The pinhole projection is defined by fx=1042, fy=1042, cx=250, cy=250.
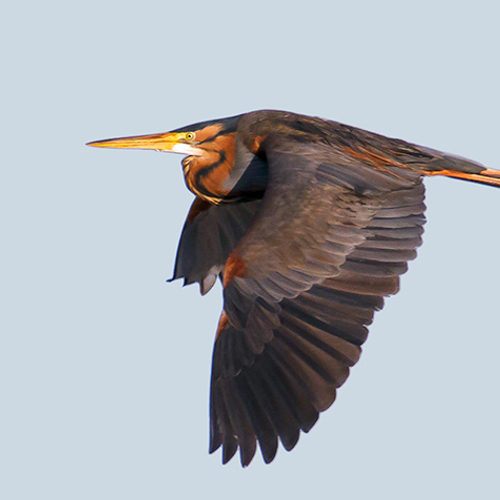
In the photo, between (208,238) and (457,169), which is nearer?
(457,169)

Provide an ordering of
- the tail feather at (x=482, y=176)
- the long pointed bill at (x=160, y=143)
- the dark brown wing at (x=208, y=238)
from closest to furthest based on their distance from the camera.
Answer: the tail feather at (x=482, y=176) < the long pointed bill at (x=160, y=143) < the dark brown wing at (x=208, y=238)

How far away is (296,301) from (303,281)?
22 cm

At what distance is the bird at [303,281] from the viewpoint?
6.93 m

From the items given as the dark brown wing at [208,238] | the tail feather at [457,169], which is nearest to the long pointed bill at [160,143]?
the dark brown wing at [208,238]

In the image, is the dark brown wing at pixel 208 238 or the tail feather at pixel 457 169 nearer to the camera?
the tail feather at pixel 457 169

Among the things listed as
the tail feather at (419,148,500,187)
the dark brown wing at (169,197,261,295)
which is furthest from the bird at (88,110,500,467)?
the dark brown wing at (169,197,261,295)

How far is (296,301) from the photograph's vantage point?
7164 mm

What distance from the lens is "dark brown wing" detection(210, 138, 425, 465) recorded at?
6.92 m

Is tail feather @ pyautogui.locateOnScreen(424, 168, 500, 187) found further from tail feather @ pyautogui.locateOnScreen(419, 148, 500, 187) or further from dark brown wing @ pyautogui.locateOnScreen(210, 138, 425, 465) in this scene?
dark brown wing @ pyautogui.locateOnScreen(210, 138, 425, 465)

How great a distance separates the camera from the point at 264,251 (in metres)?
→ 6.98

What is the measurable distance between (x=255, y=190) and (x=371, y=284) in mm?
1623

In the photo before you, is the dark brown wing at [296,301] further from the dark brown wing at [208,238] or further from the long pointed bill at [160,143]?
the dark brown wing at [208,238]

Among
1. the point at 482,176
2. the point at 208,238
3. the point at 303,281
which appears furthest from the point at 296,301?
the point at 482,176

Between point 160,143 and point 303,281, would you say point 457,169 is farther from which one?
point 160,143
